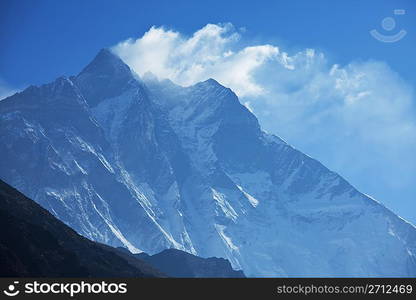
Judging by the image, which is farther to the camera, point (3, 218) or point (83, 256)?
point (83, 256)

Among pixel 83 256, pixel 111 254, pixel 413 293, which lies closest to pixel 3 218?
pixel 83 256

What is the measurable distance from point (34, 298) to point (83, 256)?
89.4 meters

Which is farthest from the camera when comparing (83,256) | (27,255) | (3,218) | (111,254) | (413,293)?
(111,254)

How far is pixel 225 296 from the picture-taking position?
258 ft

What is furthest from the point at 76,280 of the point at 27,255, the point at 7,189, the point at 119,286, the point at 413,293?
the point at 7,189

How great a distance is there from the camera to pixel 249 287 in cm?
8044

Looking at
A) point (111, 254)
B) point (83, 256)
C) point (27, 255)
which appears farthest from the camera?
point (111, 254)

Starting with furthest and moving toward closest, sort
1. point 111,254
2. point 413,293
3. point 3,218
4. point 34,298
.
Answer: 1. point 111,254
2. point 3,218
3. point 413,293
4. point 34,298

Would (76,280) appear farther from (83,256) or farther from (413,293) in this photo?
(83,256)

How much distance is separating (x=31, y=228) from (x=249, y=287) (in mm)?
77022

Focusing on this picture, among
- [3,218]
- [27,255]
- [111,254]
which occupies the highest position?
[111,254]

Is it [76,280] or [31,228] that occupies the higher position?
[31,228]

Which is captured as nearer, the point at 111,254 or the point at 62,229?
the point at 62,229

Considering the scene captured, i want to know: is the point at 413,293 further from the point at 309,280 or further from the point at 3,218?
the point at 3,218
